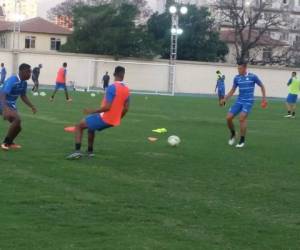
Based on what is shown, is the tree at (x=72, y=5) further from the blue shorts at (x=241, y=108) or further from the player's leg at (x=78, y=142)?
the player's leg at (x=78, y=142)

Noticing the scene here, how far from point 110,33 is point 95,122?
163ft

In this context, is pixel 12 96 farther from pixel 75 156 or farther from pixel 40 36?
pixel 40 36

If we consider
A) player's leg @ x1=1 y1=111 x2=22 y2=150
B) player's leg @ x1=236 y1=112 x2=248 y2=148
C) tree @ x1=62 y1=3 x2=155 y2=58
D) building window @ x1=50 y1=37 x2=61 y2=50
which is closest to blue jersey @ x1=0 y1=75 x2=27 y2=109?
player's leg @ x1=1 y1=111 x2=22 y2=150

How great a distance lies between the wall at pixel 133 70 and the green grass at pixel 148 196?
1649 inches

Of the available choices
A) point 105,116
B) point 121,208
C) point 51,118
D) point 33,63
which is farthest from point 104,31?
point 121,208

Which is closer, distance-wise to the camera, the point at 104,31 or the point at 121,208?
the point at 121,208

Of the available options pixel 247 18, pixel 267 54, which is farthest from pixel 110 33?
pixel 267 54

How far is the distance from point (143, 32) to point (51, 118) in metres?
43.1

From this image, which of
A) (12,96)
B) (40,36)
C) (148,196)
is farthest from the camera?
(40,36)

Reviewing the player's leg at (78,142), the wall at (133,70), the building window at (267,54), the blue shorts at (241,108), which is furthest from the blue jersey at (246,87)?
the building window at (267,54)

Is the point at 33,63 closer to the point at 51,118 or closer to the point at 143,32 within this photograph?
the point at 143,32

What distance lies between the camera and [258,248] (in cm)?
644

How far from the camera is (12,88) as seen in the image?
1252 centimetres

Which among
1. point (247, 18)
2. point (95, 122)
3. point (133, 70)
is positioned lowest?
point (95, 122)
